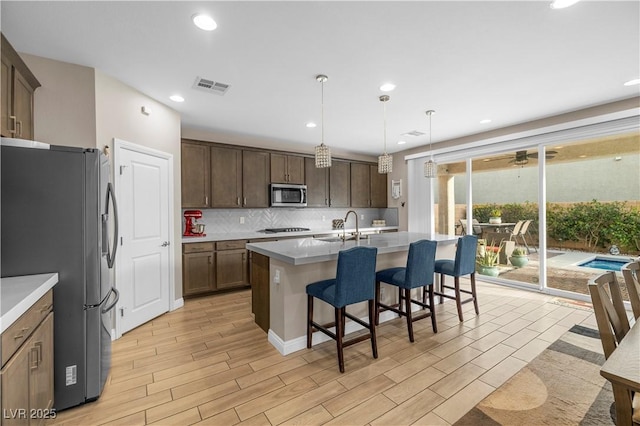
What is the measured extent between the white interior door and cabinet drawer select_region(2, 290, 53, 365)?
1.33m

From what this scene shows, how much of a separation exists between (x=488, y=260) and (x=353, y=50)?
465cm

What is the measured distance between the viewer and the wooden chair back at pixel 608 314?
4.39 feet

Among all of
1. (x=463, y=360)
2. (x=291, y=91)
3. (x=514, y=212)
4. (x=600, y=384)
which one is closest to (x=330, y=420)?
(x=463, y=360)

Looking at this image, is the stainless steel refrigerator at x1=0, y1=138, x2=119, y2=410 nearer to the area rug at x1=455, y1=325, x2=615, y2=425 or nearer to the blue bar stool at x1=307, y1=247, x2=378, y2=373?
the blue bar stool at x1=307, y1=247, x2=378, y2=373

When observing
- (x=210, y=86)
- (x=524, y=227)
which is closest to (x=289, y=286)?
(x=210, y=86)

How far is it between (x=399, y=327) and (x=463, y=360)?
80 cm

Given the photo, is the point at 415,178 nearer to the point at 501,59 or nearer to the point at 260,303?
the point at 501,59

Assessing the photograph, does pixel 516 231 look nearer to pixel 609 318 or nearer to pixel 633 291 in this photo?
pixel 633 291

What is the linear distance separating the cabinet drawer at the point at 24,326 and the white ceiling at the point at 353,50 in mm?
1887

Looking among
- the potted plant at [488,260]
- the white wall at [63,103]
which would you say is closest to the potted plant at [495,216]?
the potted plant at [488,260]

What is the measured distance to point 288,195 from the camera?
214 inches

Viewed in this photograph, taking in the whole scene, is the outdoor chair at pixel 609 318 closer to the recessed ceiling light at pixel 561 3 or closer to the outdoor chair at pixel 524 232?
the recessed ceiling light at pixel 561 3

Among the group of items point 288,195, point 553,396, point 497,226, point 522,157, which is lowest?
point 553,396

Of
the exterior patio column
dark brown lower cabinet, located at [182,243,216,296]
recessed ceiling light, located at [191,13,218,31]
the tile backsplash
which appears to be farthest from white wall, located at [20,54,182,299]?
the exterior patio column
